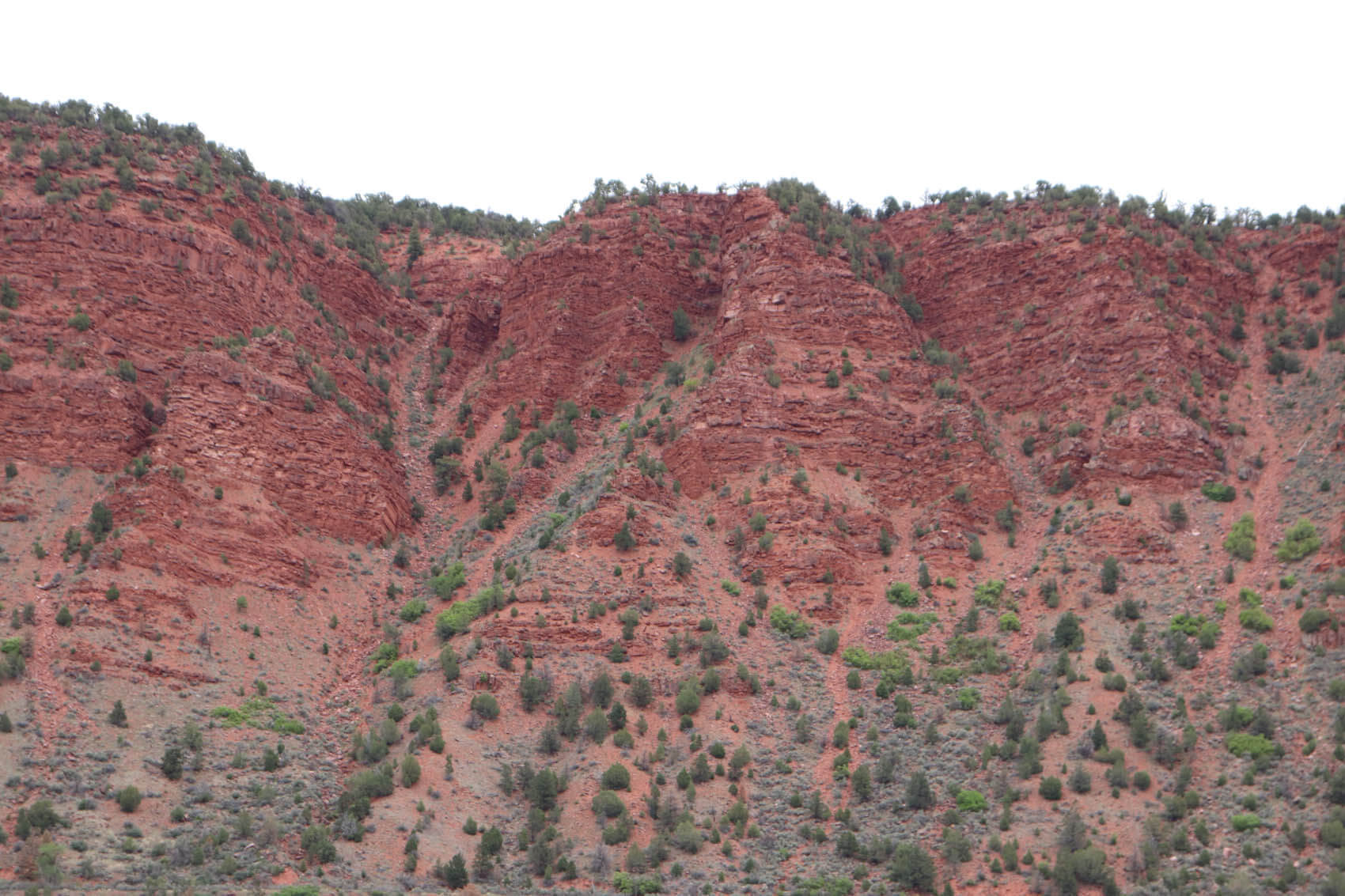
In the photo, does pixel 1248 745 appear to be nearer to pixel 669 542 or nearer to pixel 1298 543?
pixel 1298 543

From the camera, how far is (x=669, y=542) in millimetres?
46625

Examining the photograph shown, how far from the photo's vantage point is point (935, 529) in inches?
1882

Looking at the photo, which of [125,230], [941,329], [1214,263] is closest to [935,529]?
[941,329]

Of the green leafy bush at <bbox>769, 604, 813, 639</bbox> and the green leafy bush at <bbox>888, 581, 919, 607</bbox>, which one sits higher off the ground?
the green leafy bush at <bbox>888, 581, 919, 607</bbox>

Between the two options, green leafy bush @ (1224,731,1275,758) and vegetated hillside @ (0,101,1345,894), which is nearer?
vegetated hillside @ (0,101,1345,894)

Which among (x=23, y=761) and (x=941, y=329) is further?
(x=941, y=329)

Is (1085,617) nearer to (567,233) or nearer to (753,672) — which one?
(753,672)

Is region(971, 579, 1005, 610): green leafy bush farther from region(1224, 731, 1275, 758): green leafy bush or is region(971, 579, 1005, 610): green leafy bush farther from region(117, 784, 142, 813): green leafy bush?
region(117, 784, 142, 813): green leafy bush

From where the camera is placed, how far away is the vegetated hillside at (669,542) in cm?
3422

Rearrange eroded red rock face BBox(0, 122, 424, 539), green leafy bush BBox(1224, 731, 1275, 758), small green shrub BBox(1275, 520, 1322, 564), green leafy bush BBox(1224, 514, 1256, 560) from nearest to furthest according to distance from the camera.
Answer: green leafy bush BBox(1224, 731, 1275, 758)
small green shrub BBox(1275, 520, 1322, 564)
green leafy bush BBox(1224, 514, 1256, 560)
eroded red rock face BBox(0, 122, 424, 539)

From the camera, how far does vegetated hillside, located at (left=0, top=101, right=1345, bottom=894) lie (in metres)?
34.2

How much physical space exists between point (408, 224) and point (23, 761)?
46398 mm

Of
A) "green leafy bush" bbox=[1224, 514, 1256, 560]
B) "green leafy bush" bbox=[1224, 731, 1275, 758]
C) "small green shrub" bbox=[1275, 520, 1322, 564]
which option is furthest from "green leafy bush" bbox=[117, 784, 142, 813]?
"small green shrub" bbox=[1275, 520, 1322, 564]

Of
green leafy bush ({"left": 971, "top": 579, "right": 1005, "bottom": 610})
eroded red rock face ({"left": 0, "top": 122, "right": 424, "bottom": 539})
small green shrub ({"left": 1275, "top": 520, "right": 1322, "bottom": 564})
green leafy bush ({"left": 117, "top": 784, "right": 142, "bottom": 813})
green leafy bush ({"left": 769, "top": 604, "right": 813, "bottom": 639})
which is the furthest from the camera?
eroded red rock face ({"left": 0, "top": 122, "right": 424, "bottom": 539})
